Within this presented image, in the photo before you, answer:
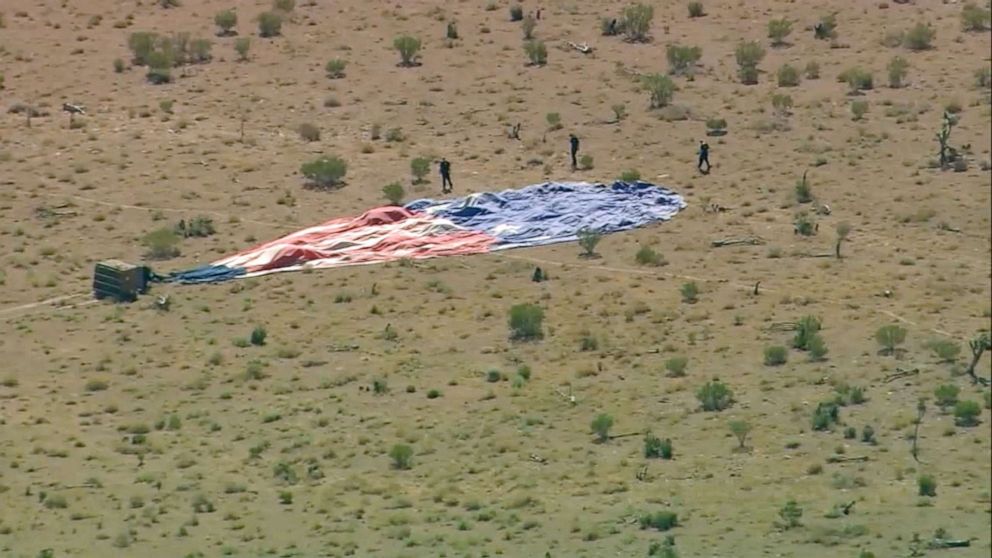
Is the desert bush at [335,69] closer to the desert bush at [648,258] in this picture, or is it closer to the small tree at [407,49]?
the small tree at [407,49]

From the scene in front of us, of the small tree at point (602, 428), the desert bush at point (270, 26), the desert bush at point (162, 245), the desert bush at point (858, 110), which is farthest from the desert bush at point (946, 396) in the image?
the desert bush at point (270, 26)

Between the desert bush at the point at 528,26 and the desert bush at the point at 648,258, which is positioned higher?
the desert bush at the point at 528,26

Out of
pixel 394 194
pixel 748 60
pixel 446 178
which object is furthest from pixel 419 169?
pixel 748 60

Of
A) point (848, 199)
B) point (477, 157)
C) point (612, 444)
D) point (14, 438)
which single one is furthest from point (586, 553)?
point (477, 157)

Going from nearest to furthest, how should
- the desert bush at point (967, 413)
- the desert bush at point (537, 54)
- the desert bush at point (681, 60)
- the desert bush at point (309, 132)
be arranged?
the desert bush at point (967, 413) → the desert bush at point (309, 132) → the desert bush at point (681, 60) → the desert bush at point (537, 54)

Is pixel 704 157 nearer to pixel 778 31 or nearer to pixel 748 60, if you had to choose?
pixel 748 60

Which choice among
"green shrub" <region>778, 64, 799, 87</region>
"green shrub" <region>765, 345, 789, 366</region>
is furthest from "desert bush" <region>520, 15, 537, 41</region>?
"green shrub" <region>765, 345, 789, 366</region>

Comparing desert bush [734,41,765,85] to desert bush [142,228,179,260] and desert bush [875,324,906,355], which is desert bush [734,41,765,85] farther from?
desert bush [875,324,906,355]
